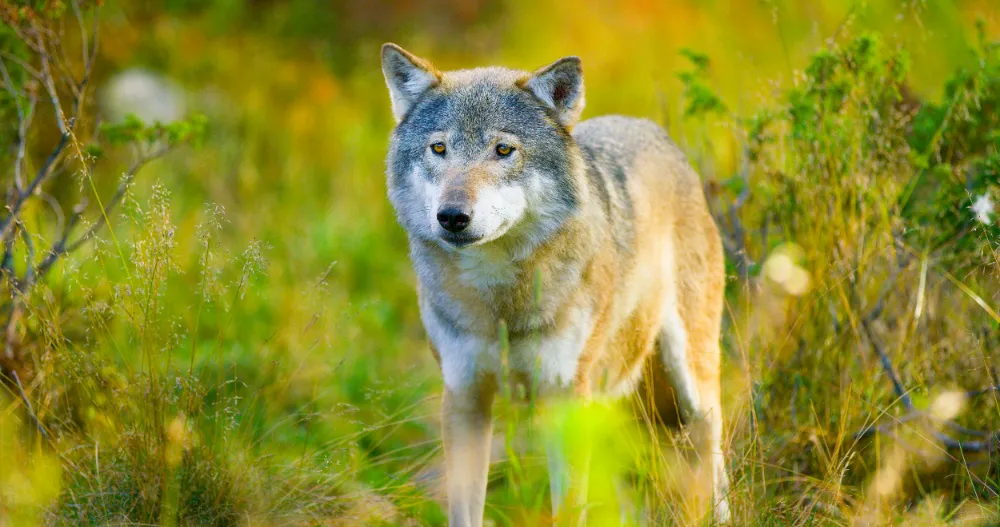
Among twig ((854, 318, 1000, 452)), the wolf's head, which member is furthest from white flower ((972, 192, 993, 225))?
the wolf's head

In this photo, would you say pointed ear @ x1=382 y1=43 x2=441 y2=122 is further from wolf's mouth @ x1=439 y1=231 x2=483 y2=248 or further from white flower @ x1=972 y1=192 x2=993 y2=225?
white flower @ x1=972 y1=192 x2=993 y2=225

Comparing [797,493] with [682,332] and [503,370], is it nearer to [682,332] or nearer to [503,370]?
[682,332]

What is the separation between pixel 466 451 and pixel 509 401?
130 centimetres

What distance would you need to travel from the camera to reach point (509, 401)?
8.54 ft

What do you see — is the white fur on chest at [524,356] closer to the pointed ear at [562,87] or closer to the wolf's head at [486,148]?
the wolf's head at [486,148]

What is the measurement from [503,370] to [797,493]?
1.67 m

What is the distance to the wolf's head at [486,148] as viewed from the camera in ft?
11.5

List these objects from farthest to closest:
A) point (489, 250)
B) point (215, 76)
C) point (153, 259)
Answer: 1. point (215, 76)
2. point (489, 250)
3. point (153, 259)

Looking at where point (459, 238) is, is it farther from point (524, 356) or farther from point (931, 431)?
point (931, 431)

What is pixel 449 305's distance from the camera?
150 inches

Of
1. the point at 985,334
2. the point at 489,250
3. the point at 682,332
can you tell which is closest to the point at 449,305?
the point at 489,250

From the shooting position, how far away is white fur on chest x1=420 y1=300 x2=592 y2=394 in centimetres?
369

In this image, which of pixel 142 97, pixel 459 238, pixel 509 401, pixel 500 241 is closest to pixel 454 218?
pixel 459 238

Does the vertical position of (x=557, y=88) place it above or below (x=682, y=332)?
above
